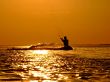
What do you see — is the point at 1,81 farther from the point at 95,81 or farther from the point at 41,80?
the point at 95,81

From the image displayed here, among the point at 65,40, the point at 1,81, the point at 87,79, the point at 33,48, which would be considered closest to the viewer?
the point at 1,81

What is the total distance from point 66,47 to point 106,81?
261ft

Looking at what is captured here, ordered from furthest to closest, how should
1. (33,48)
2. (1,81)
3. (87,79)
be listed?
1. (33,48)
2. (87,79)
3. (1,81)

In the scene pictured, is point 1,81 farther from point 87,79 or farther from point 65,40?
point 65,40

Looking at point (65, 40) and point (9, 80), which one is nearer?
point (9, 80)

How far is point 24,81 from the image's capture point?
23062mm

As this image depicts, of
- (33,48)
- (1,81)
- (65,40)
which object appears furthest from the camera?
(33,48)

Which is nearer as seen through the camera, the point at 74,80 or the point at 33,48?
the point at 74,80

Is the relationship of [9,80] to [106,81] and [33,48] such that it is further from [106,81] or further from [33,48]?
[33,48]

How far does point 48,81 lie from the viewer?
23.0 meters

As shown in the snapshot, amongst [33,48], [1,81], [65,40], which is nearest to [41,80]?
[1,81]

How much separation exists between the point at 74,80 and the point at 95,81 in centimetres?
121

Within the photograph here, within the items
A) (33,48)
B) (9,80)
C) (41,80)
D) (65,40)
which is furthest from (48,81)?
(33,48)

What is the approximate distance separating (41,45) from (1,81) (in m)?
119
